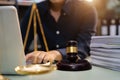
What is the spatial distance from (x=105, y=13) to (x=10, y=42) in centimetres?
279

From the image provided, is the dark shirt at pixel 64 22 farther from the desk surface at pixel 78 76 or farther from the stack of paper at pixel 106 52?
the desk surface at pixel 78 76

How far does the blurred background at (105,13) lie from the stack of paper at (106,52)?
180 cm

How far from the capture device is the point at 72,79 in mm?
821

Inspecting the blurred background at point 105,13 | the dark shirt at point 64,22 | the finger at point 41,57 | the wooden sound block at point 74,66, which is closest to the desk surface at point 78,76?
the wooden sound block at point 74,66

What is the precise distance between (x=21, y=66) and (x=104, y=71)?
311 millimetres

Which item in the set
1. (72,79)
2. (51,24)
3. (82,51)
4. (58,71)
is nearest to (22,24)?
(51,24)

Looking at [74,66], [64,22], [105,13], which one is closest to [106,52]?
[74,66]

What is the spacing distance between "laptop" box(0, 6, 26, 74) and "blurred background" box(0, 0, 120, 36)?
6.53 ft

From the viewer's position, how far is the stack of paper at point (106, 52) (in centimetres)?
95

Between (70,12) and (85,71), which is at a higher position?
(70,12)

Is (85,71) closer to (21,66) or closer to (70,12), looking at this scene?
(21,66)

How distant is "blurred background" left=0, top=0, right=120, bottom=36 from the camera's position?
300 centimetres

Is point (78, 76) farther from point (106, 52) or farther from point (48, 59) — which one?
point (48, 59)

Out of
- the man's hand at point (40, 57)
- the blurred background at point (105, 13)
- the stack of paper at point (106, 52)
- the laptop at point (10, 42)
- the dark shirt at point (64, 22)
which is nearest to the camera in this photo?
the laptop at point (10, 42)
